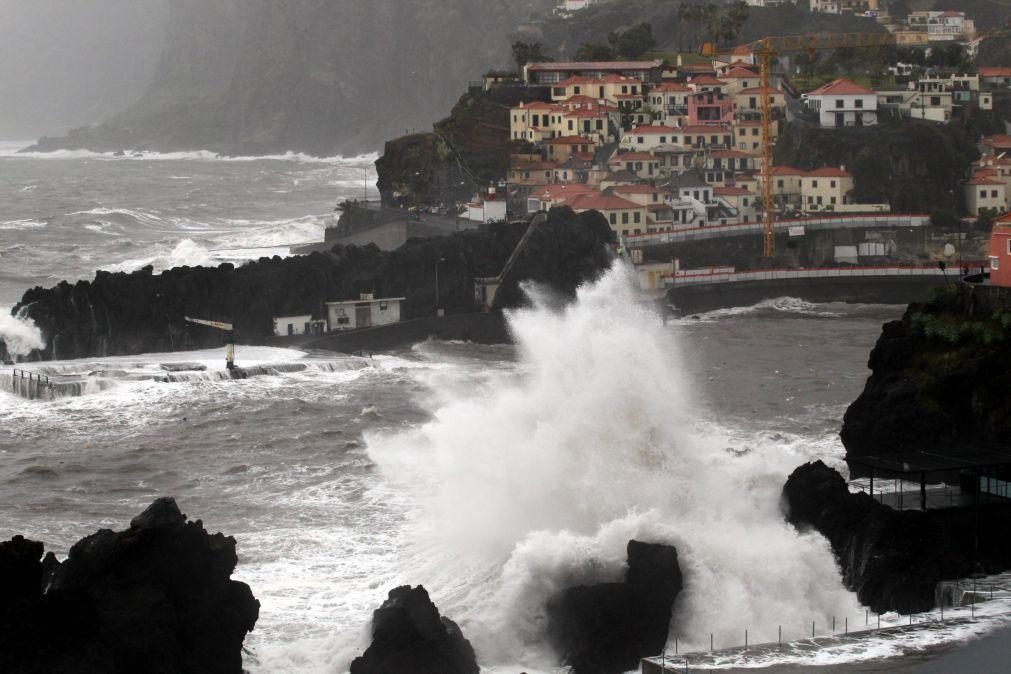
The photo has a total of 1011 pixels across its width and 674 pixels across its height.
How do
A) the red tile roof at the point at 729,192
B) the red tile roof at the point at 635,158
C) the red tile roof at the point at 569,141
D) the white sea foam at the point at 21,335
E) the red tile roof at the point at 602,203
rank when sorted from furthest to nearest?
the red tile roof at the point at 569,141, the red tile roof at the point at 635,158, the red tile roof at the point at 729,192, the red tile roof at the point at 602,203, the white sea foam at the point at 21,335

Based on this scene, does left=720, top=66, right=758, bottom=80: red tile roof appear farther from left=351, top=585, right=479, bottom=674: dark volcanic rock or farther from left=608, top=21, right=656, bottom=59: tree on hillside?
left=351, top=585, right=479, bottom=674: dark volcanic rock

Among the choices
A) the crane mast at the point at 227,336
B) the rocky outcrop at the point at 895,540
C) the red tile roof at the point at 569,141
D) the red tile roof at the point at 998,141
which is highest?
the red tile roof at the point at 569,141

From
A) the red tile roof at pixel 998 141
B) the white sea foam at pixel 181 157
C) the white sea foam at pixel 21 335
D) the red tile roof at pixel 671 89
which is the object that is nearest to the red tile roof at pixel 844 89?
the red tile roof at pixel 998 141

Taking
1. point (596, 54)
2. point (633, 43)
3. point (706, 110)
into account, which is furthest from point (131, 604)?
point (633, 43)

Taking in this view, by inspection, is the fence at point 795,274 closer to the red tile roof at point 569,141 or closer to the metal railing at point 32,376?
the red tile roof at point 569,141

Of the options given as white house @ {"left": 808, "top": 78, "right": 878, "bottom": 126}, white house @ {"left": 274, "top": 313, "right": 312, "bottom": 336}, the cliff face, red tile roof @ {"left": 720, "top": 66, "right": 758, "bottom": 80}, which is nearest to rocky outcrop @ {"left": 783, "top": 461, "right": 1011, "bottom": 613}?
white house @ {"left": 274, "top": 313, "right": 312, "bottom": 336}

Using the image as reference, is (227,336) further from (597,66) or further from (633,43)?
(633,43)

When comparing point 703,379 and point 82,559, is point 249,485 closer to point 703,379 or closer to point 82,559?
point 82,559
